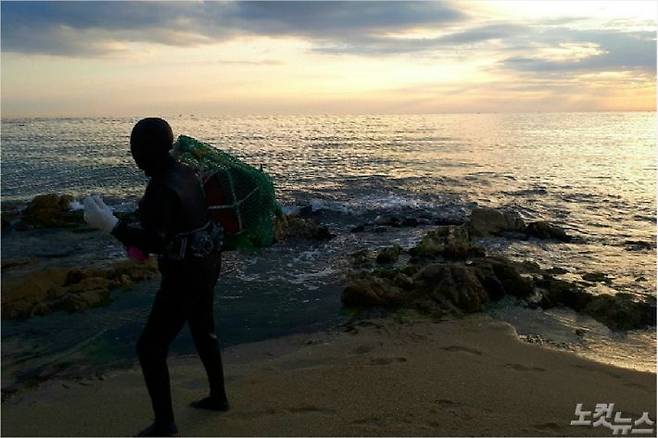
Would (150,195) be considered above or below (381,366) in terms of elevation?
above

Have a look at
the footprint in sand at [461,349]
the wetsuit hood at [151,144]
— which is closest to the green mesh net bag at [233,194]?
the wetsuit hood at [151,144]

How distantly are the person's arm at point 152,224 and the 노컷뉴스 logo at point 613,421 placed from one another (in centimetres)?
361

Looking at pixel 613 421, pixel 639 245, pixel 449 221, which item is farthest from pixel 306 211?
pixel 613 421

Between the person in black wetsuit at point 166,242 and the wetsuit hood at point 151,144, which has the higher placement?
the wetsuit hood at point 151,144

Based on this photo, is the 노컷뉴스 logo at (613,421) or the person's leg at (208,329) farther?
the 노컷뉴스 logo at (613,421)

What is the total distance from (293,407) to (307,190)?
18009mm

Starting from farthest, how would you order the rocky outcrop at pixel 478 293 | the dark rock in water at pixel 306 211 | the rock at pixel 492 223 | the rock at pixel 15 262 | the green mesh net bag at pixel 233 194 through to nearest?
1. the dark rock in water at pixel 306 211
2. the rock at pixel 492 223
3. the rock at pixel 15 262
4. the rocky outcrop at pixel 478 293
5. the green mesh net bag at pixel 233 194

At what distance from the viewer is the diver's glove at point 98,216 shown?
3.71m

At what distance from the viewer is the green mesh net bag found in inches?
172

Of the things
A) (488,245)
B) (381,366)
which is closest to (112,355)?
(381,366)

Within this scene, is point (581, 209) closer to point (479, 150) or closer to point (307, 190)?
point (307, 190)

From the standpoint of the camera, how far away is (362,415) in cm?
442

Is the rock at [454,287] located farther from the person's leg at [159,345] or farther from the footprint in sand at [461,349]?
the person's leg at [159,345]

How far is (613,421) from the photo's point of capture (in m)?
4.43
